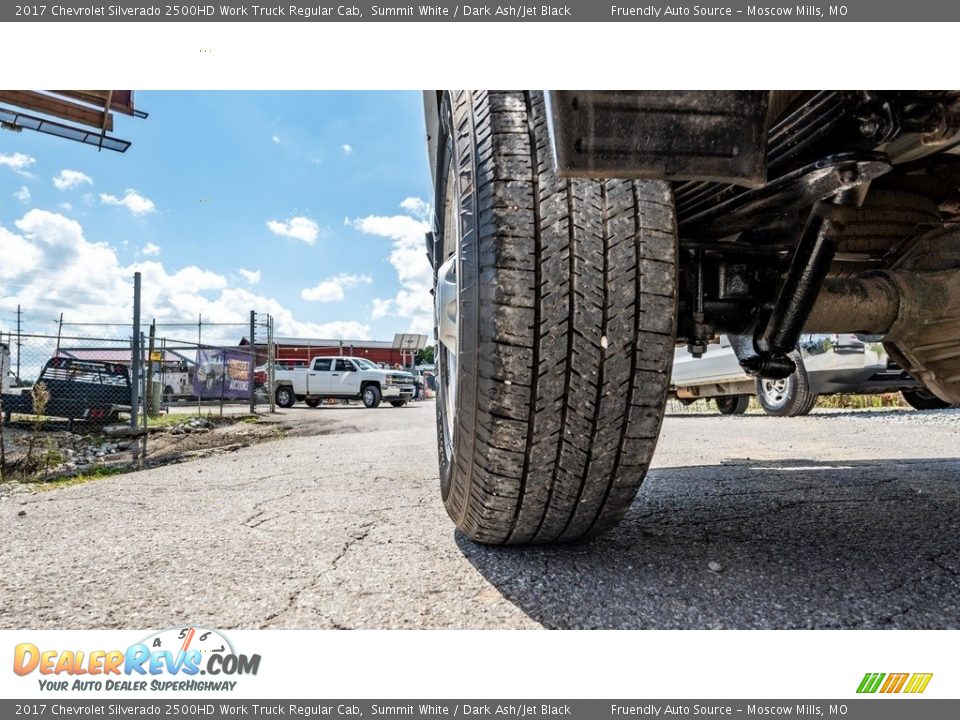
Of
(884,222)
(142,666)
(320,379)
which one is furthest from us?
(320,379)

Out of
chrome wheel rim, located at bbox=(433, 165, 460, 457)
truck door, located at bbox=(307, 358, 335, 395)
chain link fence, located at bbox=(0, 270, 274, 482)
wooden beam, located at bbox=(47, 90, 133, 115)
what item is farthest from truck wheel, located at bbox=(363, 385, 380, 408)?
chrome wheel rim, located at bbox=(433, 165, 460, 457)

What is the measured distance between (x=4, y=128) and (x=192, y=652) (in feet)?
21.4

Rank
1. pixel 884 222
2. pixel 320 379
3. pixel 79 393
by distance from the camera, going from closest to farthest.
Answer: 1. pixel 884 222
2. pixel 79 393
3. pixel 320 379

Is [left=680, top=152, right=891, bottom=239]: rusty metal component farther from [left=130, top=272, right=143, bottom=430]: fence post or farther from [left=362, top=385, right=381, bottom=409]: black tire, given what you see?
[left=362, top=385, right=381, bottom=409]: black tire

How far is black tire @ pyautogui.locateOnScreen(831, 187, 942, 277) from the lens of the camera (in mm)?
1480

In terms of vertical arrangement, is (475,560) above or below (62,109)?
below

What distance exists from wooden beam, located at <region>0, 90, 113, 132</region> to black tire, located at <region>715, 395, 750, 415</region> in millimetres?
8239

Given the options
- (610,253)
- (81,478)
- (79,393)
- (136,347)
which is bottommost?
(81,478)

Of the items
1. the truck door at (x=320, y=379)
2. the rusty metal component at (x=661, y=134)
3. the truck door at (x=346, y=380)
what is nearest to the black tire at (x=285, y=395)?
the truck door at (x=320, y=379)

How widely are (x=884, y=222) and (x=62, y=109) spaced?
662 centimetres

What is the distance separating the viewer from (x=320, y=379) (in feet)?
52.3

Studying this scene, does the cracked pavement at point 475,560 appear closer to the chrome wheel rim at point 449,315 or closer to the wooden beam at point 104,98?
the chrome wheel rim at point 449,315

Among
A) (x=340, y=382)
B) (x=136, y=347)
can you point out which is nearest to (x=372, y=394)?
(x=340, y=382)

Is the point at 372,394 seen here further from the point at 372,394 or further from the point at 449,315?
the point at 449,315
